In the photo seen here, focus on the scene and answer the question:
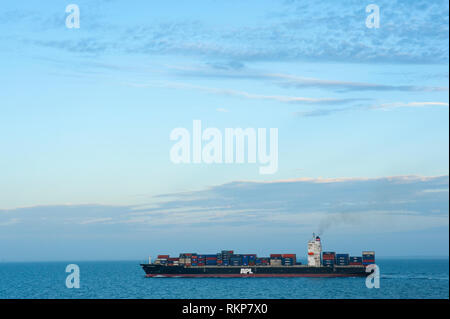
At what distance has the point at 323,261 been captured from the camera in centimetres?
13562

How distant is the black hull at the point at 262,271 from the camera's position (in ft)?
433

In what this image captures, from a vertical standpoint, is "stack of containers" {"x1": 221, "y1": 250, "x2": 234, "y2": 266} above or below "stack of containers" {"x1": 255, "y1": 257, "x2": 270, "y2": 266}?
above

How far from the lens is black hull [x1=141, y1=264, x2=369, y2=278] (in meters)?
132

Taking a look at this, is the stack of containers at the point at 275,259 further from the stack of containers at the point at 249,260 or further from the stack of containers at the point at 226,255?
the stack of containers at the point at 226,255

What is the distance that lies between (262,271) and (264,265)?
1.60 meters

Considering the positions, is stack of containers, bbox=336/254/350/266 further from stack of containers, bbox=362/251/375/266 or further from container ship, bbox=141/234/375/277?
stack of containers, bbox=362/251/375/266

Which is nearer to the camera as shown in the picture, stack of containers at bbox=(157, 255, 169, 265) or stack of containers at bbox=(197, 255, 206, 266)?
stack of containers at bbox=(197, 255, 206, 266)

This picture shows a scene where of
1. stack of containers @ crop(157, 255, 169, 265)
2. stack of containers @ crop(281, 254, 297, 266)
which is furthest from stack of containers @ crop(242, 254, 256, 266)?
stack of containers @ crop(157, 255, 169, 265)

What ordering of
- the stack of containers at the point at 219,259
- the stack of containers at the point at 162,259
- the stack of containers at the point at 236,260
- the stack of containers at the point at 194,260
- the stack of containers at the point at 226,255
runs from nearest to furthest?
the stack of containers at the point at 194,260 → the stack of containers at the point at 219,259 → the stack of containers at the point at 236,260 → the stack of containers at the point at 226,255 → the stack of containers at the point at 162,259

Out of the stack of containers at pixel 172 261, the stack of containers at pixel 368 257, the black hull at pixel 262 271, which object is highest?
the stack of containers at pixel 368 257

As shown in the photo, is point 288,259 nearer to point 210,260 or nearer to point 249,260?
point 249,260

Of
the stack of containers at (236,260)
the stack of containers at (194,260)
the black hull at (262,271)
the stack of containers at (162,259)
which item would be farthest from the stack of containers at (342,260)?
the stack of containers at (162,259)
